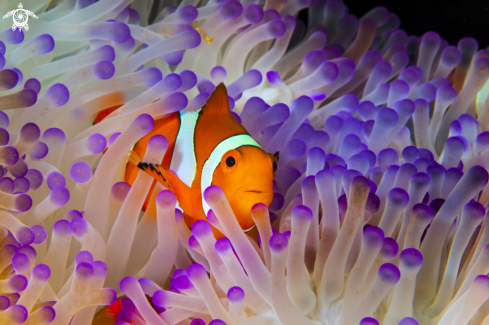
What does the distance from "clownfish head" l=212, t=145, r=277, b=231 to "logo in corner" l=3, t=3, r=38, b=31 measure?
0.68 metres

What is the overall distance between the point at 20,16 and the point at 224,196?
81cm

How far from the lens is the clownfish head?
2.94 ft

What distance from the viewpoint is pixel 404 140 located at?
1.31 meters

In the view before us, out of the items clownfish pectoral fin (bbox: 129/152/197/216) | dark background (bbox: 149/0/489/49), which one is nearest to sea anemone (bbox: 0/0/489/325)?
clownfish pectoral fin (bbox: 129/152/197/216)

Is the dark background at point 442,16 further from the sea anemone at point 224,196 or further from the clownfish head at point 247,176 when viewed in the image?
the clownfish head at point 247,176

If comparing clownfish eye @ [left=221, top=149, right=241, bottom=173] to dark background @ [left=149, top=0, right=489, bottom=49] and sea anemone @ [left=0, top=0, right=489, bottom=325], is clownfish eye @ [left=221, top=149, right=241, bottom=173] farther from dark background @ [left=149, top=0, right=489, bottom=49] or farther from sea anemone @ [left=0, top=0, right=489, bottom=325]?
dark background @ [left=149, top=0, right=489, bottom=49]

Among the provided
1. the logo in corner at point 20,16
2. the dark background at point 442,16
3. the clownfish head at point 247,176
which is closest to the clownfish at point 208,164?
the clownfish head at point 247,176

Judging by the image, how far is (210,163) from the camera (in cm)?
99

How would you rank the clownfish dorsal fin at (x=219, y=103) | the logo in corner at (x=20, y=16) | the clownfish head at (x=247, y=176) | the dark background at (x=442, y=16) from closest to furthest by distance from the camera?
1. the clownfish head at (x=247, y=176)
2. the clownfish dorsal fin at (x=219, y=103)
3. the logo in corner at (x=20, y=16)
4. the dark background at (x=442, y=16)

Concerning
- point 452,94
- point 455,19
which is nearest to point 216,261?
point 452,94

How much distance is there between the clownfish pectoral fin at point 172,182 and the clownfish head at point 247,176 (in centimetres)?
11

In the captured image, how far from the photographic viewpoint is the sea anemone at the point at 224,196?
79cm

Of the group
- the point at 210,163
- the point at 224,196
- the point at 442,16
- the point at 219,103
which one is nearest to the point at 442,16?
the point at 442,16

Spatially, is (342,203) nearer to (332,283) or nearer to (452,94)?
(332,283)
